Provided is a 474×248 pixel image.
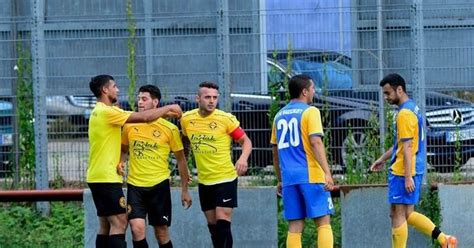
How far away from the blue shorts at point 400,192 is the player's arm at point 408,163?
12 cm

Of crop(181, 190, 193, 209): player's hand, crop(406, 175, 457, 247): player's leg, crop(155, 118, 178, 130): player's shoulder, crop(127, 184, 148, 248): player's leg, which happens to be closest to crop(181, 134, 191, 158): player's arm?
crop(155, 118, 178, 130): player's shoulder

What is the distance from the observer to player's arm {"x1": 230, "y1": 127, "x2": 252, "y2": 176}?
12.2 meters

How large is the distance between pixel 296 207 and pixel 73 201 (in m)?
3.44

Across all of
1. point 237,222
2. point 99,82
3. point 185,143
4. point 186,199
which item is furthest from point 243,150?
point 99,82

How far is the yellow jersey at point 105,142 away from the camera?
12047mm

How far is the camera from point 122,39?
14844 millimetres

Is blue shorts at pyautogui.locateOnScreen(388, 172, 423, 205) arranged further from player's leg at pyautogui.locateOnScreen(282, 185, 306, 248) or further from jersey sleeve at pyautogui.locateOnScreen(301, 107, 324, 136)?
jersey sleeve at pyautogui.locateOnScreen(301, 107, 324, 136)

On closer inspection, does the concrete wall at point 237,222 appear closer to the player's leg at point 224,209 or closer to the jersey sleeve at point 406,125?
the player's leg at point 224,209

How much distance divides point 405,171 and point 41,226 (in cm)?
477

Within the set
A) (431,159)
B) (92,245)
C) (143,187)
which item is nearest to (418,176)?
(431,159)

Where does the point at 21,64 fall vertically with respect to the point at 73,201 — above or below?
above

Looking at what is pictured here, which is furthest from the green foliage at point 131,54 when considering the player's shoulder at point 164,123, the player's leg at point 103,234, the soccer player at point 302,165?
the soccer player at point 302,165

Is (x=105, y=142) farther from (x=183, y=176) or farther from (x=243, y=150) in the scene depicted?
(x=243, y=150)

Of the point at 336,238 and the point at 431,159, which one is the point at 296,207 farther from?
the point at 431,159
